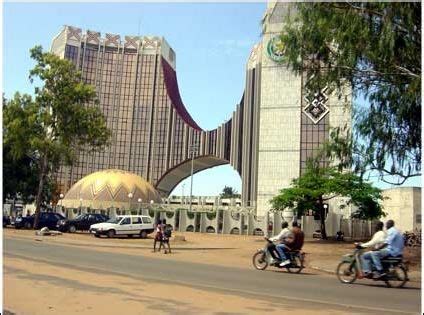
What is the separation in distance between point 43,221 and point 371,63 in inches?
1199

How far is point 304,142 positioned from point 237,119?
2840 cm

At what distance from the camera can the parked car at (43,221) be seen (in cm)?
3912

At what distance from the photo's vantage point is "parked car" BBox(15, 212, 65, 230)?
1540 inches

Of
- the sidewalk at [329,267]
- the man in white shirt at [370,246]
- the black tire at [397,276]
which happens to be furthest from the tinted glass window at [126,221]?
the black tire at [397,276]

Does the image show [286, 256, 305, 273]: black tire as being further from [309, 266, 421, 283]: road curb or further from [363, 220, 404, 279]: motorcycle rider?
[363, 220, 404, 279]: motorcycle rider

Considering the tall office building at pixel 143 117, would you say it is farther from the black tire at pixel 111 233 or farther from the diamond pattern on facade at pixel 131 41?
the black tire at pixel 111 233

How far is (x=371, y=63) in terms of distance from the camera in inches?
635

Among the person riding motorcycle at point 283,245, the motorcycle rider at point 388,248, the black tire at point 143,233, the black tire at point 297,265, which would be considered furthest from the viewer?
the black tire at point 143,233

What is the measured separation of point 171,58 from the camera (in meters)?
125

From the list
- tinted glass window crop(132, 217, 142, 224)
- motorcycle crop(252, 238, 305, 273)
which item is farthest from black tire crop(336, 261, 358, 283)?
tinted glass window crop(132, 217, 142, 224)

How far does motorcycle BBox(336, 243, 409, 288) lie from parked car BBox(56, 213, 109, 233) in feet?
92.1

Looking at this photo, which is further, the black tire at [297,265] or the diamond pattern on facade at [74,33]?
the diamond pattern on facade at [74,33]

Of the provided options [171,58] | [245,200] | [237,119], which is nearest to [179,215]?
[245,200]

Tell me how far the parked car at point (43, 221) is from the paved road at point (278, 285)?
23340 mm
